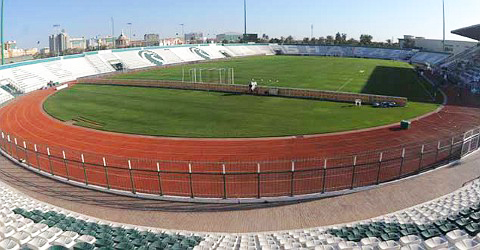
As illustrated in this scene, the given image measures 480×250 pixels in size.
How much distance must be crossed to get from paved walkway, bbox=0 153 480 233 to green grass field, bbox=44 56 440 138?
38.9ft

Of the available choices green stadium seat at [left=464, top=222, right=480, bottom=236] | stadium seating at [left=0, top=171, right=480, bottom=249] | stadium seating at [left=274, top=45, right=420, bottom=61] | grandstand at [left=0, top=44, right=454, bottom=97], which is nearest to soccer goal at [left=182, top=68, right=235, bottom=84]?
grandstand at [left=0, top=44, right=454, bottom=97]

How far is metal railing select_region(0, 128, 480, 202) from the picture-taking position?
20281 mm

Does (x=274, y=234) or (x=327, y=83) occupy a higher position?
(x=327, y=83)


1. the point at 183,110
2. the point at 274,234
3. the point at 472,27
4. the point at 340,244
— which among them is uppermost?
the point at 472,27

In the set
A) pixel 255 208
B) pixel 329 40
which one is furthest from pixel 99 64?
pixel 329 40

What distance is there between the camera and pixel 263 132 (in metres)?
31.7

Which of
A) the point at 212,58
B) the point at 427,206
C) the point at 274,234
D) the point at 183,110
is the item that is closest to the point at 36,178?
the point at 274,234

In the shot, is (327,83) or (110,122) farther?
(327,83)

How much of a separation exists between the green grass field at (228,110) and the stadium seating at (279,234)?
53.5 ft

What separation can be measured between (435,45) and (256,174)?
108 m

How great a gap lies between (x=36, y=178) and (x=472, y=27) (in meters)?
65.9

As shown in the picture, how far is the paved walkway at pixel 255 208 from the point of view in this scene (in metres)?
17.1

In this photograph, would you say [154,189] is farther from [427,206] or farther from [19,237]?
[427,206]

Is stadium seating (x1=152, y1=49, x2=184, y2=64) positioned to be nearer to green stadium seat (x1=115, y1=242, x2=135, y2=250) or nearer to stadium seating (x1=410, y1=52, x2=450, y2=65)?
A: stadium seating (x1=410, y1=52, x2=450, y2=65)
